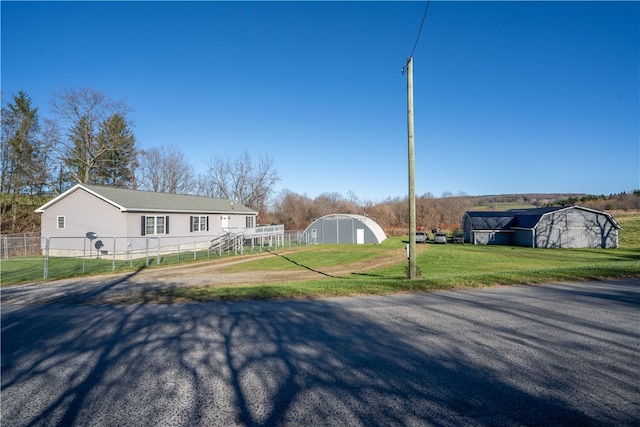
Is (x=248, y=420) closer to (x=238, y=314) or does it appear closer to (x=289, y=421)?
(x=289, y=421)

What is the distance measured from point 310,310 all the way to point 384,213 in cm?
7052

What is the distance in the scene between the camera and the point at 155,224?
26.3 meters

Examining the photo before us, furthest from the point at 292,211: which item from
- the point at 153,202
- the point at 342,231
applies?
the point at 153,202

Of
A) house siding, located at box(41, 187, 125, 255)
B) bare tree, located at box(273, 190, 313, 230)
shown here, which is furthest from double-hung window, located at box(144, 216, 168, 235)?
bare tree, located at box(273, 190, 313, 230)

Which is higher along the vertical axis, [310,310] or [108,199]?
[108,199]

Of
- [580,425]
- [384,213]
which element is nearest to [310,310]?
[580,425]

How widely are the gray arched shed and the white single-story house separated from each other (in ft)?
50.8

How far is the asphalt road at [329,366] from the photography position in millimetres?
3252

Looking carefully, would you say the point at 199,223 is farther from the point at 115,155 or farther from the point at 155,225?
the point at 115,155

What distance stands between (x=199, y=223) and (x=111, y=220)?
7.74m

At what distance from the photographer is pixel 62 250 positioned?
2512 centimetres

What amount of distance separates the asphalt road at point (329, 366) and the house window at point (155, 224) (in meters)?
19.5

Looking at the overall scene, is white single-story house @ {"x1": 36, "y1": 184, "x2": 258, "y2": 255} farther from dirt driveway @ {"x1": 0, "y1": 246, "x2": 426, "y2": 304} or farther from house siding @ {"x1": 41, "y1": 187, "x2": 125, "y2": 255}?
dirt driveway @ {"x1": 0, "y1": 246, "x2": 426, "y2": 304}

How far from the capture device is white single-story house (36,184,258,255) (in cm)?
2378
